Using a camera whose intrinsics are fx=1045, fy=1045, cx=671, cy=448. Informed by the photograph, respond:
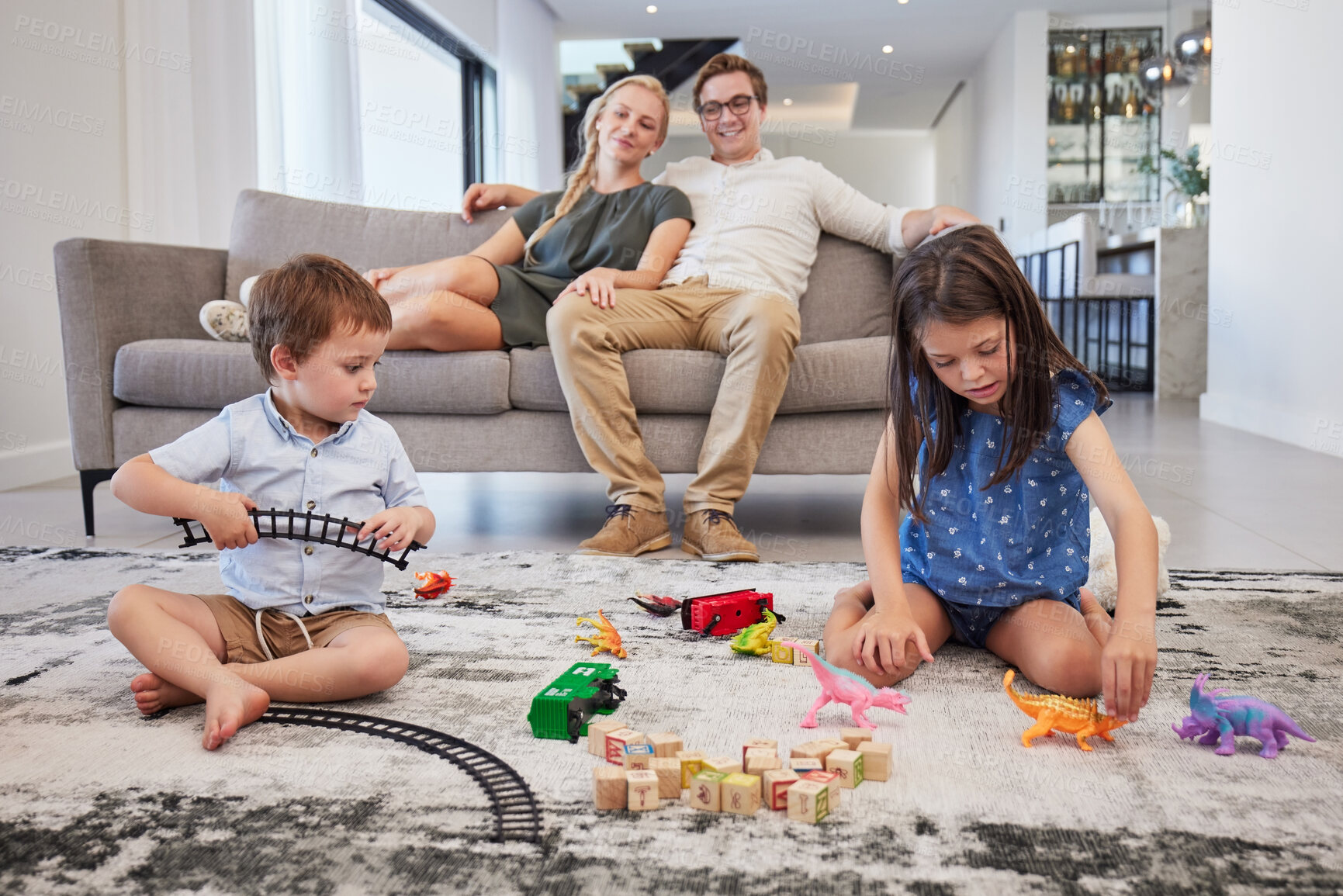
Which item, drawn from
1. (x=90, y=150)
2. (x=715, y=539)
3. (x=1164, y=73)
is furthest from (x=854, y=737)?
(x=1164, y=73)

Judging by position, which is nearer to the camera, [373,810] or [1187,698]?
[373,810]

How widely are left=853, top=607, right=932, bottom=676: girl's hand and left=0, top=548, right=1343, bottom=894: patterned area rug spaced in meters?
0.06

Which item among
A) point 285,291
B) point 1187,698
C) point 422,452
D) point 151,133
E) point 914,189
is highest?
point 914,189

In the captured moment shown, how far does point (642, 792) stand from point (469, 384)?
154cm

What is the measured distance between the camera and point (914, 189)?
12711 mm

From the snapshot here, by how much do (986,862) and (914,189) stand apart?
12.7m

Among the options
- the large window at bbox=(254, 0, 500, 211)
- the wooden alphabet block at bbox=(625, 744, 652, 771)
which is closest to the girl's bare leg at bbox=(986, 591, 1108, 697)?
the wooden alphabet block at bbox=(625, 744, 652, 771)

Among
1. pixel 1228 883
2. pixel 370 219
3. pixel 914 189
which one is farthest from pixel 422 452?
pixel 914 189

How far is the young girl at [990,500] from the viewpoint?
1.14 metres

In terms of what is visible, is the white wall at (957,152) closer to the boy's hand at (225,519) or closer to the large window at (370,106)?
the large window at (370,106)

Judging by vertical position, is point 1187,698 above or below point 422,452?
below

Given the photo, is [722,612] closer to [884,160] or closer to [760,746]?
[760,746]

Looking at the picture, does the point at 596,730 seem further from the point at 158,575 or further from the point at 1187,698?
the point at 158,575

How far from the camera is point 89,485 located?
2.35 meters
